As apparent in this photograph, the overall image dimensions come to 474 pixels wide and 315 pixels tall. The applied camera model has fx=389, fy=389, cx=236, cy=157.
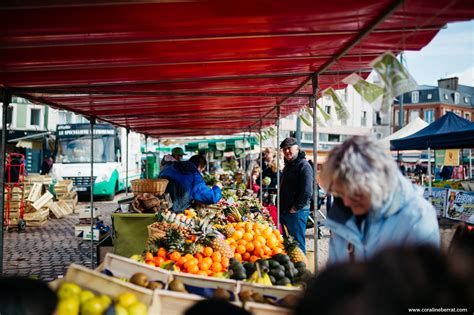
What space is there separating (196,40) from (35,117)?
121 ft

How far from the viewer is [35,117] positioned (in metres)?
35.2

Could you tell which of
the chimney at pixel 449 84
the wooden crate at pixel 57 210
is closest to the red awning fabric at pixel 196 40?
the wooden crate at pixel 57 210

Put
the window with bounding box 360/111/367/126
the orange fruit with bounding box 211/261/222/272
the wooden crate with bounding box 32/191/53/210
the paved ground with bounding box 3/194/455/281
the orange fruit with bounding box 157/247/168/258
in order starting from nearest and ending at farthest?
the orange fruit with bounding box 211/261/222/272
the orange fruit with bounding box 157/247/168/258
the paved ground with bounding box 3/194/455/281
the wooden crate with bounding box 32/191/53/210
the window with bounding box 360/111/367/126

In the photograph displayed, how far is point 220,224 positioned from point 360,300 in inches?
194

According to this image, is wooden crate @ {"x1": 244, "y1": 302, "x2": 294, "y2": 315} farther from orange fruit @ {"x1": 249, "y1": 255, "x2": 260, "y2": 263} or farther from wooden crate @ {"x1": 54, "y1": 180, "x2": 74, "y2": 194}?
wooden crate @ {"x1": 54, "y1": 180, "x2": 74, "y2": 194}

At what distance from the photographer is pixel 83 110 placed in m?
6.63

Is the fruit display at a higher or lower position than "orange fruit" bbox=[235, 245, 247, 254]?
higher

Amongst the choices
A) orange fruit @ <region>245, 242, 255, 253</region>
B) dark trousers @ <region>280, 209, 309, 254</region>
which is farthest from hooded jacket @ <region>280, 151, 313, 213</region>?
orange fruit @ <region>245, 242, 255, 253</region>

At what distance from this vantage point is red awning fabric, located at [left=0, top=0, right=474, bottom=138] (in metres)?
2.44

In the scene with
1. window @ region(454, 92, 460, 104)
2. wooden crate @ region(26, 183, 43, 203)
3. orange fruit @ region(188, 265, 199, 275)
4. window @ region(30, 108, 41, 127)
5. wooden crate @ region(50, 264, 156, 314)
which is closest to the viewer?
wooden crate @ region(50, 264, 156, 314)

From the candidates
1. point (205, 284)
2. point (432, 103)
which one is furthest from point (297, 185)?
point (432, 103)

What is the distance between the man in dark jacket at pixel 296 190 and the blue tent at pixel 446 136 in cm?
551

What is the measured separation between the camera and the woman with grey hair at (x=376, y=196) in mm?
1910

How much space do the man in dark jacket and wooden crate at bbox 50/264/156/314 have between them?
4.09 metres
